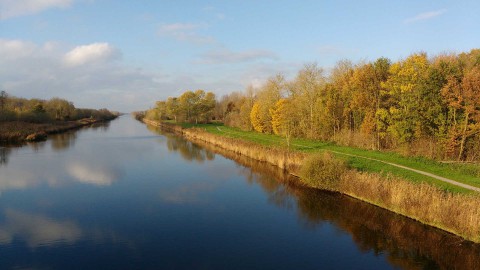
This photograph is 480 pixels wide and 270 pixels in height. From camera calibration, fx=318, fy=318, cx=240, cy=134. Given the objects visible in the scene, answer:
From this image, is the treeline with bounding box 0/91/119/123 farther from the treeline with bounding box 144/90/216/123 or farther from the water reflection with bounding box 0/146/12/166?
the treeline with bounding box 144/90/216/123

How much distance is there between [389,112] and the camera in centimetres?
2684

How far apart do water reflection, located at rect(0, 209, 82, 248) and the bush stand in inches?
499

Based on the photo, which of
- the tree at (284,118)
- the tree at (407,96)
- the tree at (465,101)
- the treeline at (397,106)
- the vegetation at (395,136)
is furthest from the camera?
the tree at (284,118)

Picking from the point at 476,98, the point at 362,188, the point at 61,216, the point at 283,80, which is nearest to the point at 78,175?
the point at 61,216

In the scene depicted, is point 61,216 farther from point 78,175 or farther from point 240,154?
point 240,154

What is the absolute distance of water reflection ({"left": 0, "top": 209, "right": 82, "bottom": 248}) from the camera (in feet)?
39.1

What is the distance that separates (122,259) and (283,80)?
126 ft

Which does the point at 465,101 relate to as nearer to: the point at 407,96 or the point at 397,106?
the point at 407,96

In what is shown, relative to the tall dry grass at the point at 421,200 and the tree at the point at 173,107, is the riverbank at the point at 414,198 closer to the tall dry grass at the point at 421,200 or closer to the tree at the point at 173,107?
the tall dry grass at the point at 421,200

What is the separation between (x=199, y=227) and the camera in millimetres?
13500

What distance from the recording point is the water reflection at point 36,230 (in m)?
11.9

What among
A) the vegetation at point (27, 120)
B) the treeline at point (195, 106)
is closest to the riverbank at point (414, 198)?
the vegetation at point (27, 120)

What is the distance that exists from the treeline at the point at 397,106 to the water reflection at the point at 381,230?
32.3 ft

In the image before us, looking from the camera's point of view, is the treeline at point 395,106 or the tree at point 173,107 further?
the tree at point 173,107
